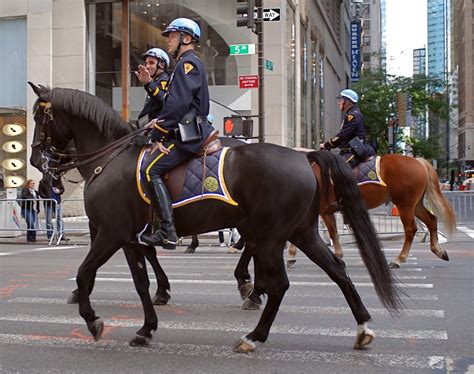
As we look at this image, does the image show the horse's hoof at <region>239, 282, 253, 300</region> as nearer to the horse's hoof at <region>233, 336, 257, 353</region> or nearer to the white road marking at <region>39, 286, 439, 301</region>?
the white road marking at <region>39, 286, 439, 301</region>

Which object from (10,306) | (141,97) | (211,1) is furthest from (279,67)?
(10,306)

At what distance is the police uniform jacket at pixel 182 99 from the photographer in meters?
5.86

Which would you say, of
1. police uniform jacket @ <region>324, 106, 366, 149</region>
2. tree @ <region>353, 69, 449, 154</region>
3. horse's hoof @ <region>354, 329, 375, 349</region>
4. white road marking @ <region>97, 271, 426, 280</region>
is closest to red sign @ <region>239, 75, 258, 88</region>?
police uniform jacket @ <region>324, 106, 366, 149</region>

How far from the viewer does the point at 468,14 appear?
134 meters

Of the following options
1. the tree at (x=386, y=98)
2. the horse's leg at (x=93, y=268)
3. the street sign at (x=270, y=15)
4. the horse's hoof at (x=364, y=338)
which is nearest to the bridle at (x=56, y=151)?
the horse's leg at (x=93, y=268)

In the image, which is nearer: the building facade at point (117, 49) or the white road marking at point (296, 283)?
the white road marking at point (296, 283)

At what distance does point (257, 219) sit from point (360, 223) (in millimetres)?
1011

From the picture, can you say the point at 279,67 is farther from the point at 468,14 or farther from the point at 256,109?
the point at 468,14

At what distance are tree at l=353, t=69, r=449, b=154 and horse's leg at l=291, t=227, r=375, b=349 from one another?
43.8 m

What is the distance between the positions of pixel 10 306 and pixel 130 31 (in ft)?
68.2

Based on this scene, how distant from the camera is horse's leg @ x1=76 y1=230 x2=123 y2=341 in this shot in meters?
5.81

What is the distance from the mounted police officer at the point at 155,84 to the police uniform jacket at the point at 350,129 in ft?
12.0

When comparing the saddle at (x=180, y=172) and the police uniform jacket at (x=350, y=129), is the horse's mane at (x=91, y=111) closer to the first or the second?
the saddle at (x=180, y=172)

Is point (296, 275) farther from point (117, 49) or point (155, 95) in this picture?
point (117, 49)
